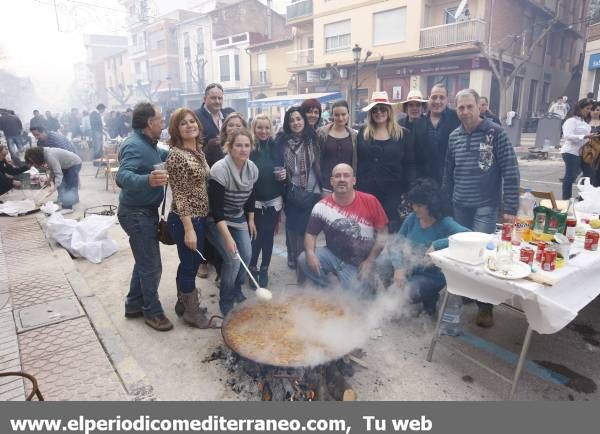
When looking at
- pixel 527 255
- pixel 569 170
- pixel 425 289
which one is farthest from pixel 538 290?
pixel 569 170

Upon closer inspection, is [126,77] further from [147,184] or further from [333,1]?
[147,184]

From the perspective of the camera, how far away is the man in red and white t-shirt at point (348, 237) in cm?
376

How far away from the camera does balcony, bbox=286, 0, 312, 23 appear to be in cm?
2448

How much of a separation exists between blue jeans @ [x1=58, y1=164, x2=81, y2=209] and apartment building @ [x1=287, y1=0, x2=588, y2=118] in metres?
12.4

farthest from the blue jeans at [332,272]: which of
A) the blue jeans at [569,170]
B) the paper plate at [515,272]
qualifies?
the blue jeans at [569,170]

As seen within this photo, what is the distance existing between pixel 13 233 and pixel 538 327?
700 cm

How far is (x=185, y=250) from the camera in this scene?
334 cm

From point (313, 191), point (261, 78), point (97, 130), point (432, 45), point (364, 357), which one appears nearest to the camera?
point (364, 357)

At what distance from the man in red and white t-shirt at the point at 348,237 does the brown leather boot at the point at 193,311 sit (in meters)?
1.05

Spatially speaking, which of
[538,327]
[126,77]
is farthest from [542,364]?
[126,77]

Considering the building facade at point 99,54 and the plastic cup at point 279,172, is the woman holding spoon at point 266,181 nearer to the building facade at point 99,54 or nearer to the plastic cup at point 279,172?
the plastic cup at point 279,172

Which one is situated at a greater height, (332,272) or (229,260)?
(229,260)

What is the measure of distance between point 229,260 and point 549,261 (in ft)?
7.91

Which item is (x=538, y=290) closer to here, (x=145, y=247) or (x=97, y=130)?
(x=145, y=247)
